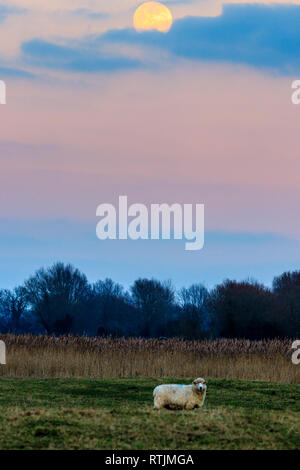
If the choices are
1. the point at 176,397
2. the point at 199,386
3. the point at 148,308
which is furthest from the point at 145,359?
the point at 148,308

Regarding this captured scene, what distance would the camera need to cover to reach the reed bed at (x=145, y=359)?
940 inches

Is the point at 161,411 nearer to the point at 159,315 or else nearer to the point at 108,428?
the point at 108,428

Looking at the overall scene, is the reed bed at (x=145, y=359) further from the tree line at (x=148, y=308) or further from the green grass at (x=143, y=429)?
the tree line at (x=148, y=308)

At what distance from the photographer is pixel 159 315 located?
252ft

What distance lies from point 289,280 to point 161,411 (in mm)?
62969

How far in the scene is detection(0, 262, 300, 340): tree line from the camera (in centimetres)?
5981

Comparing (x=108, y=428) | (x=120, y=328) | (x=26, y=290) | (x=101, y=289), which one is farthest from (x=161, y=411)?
(x=101, y=289)

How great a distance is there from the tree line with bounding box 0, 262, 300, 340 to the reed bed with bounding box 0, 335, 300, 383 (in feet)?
98.5

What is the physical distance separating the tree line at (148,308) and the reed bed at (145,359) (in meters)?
30.0
